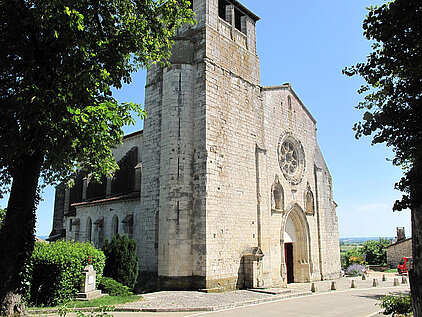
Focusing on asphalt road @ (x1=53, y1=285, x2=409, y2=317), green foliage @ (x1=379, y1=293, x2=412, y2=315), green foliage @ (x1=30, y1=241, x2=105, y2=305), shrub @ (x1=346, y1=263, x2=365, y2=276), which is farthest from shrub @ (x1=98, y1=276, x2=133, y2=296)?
shrub @ (x1=346, y1=263, x2=365, y2=276)

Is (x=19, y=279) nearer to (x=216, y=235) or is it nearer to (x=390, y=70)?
(x=216, y=235)

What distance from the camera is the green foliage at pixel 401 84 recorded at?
5129mm

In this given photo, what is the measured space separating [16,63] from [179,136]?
25.8 feet

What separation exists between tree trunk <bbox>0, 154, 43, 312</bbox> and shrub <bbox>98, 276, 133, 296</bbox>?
194 inches

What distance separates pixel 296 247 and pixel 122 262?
11644mm

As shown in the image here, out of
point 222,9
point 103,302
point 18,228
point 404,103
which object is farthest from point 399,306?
point 222,9

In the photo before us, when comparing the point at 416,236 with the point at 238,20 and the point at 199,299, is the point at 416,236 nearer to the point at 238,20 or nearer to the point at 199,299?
A: the point at 199,299

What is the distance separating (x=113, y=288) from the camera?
1279 centimetres

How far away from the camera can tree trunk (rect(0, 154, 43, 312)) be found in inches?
312

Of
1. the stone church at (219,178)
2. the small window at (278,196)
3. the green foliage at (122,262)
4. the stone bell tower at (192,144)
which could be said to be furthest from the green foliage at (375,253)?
the green foliage at (122,262)

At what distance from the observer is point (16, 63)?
8.45 meters

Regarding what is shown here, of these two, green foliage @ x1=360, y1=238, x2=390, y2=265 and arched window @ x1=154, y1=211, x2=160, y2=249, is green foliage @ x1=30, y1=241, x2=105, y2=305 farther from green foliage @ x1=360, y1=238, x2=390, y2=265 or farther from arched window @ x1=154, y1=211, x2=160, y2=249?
green foliage @ x1=360, y1=238, x2=390, y2=265

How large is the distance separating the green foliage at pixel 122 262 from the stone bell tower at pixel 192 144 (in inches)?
43.5

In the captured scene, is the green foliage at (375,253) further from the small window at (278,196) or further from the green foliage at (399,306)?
the green foliage at (399,306)
